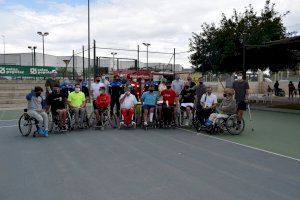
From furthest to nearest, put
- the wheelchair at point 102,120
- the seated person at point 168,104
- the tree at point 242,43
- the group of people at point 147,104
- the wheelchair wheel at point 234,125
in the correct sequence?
the tree at point 242,43, the seated person at point 168,104, the wheelchair at point 102,120, the group of people at point 147,104, the wheelchair wheel at point 234,125

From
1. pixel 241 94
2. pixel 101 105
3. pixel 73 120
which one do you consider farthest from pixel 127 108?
pixel 241 94

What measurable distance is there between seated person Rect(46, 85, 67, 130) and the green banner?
1475 cm

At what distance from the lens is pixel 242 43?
22141 millimetres

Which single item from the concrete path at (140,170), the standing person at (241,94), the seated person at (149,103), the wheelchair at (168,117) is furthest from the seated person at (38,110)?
the standing person at (241,94)

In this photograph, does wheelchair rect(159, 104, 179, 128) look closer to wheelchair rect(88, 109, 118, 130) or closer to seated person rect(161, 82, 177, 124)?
seated person rect(161, 82, 177, 124)

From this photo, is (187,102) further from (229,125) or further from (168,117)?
(229,125)

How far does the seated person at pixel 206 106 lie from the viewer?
11.6 meters

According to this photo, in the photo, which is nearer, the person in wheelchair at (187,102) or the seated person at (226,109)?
the seated person at (226,109)

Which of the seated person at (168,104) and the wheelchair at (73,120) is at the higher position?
the seated person at (168,104)

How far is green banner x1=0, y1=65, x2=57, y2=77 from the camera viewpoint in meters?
24.9

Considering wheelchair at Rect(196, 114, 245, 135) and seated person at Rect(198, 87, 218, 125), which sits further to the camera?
seated person at Rect(198, 87, 218, 125)

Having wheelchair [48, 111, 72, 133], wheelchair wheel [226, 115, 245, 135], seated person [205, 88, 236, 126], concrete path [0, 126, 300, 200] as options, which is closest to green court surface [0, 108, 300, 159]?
wheelchair wheel [226, 115, 245, 135]

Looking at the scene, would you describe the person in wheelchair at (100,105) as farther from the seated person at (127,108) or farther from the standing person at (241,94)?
the standing person at (241,94)

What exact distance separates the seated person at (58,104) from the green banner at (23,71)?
48.4ft
